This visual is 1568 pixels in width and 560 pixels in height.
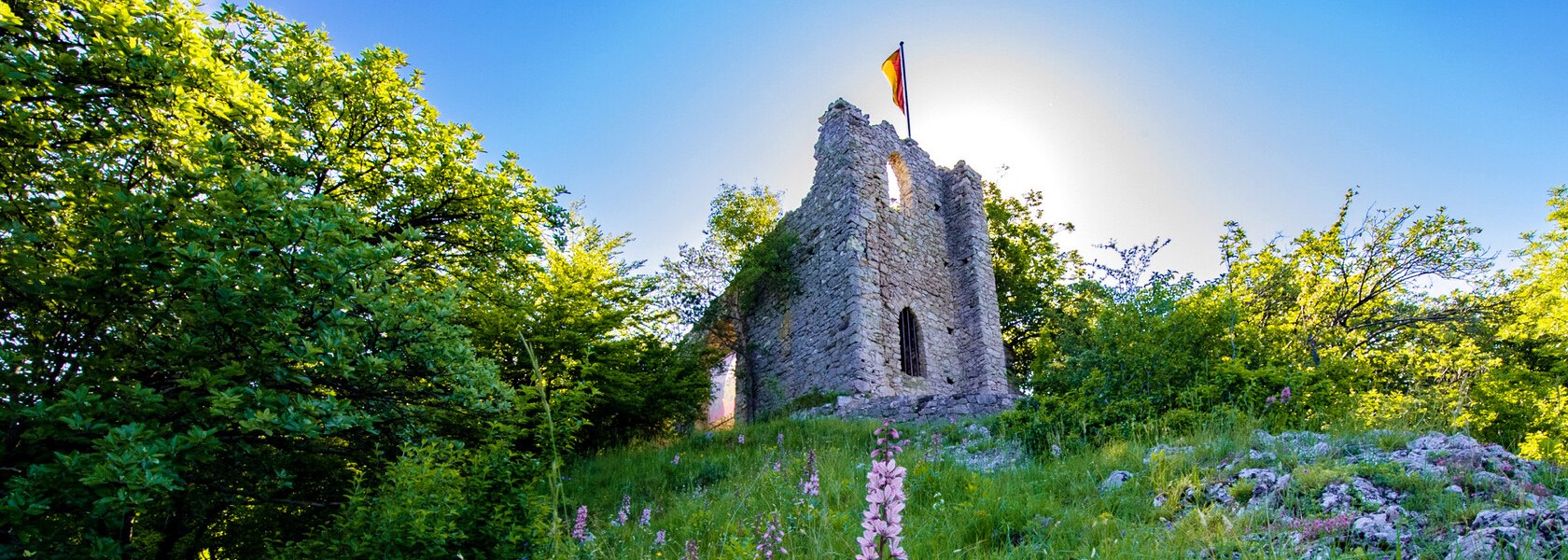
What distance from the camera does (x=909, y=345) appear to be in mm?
15180

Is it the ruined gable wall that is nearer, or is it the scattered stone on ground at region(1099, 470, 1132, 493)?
the scattered stone on ground at region(1099, 470, 1132, 493)

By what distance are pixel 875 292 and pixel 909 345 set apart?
6.33 ft

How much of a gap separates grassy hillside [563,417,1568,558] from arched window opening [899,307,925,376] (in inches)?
330

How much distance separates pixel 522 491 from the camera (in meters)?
4.55

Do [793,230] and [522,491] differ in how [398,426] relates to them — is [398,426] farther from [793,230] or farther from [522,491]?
[793,230]

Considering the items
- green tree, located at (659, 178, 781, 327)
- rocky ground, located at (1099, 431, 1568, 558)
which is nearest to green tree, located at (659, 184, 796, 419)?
green tree, located at (659, 178, 781, 327)

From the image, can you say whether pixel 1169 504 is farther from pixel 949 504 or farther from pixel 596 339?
pixel 596 339

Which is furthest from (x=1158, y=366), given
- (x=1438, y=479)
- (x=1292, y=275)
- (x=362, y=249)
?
(x=362, y=249)

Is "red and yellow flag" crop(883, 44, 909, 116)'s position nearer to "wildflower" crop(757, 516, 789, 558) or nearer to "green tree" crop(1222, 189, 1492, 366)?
"green tree" crop(1222, 189, 1492, 366)

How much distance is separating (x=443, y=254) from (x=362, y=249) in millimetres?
3803

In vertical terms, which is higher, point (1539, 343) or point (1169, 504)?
point (1539, 343)

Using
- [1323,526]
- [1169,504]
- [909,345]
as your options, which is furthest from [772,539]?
[909,345]

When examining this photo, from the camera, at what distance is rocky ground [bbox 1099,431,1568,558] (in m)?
Answer: 2.88

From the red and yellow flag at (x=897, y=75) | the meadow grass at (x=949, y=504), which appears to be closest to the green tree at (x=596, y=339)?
the meadow grass at (x=949, y=504)
